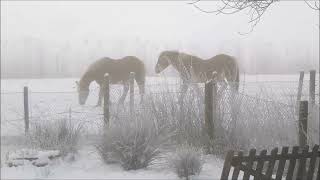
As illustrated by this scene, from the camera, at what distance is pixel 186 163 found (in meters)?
6.72

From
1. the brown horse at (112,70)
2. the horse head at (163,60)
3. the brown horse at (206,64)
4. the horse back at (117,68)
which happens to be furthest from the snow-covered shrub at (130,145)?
the horse back at (117,68)

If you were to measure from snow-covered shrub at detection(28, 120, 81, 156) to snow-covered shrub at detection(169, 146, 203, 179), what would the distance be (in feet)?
5.87

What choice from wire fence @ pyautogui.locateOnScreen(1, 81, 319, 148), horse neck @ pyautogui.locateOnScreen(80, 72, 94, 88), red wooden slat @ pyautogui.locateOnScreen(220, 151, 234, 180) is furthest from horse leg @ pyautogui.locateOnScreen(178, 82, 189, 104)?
horse neck @ pyautogui.locateOnScreen(80, 72, 94, 88)

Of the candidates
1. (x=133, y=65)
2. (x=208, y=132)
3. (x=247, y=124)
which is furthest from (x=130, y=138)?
(x=133, y=65)

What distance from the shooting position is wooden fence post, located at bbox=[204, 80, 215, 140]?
331 inches

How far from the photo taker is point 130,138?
Result: 7.26 m

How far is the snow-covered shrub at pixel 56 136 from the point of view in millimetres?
7668

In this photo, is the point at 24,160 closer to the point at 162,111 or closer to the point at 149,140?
the point at 149,140

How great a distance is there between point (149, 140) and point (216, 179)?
1158 mm

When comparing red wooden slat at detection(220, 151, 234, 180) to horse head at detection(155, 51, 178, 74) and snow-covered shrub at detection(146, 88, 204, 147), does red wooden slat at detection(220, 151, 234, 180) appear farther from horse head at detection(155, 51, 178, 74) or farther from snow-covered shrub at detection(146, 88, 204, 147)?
horse head at detection(155, 51, 178, 74)

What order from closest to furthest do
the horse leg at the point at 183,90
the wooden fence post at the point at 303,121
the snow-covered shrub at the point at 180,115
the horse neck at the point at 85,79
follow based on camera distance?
the wooden fence post at the point at 303,121, the snow-covered shrub at the point at 180,115, the horse leg at the point at 183,90, the horse neck at the point at 85,79

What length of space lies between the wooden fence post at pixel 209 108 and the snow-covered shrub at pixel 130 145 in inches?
48.2

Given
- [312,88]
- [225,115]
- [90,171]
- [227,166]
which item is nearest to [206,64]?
[312,88]

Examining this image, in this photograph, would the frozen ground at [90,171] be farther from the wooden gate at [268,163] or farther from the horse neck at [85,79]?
the horse neck at [85,79]
